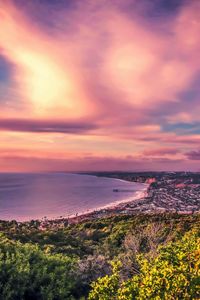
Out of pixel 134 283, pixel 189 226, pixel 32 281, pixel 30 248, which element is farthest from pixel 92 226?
pixel 134 283

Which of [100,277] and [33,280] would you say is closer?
[33,280]

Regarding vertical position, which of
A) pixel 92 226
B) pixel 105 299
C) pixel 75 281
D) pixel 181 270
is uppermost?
pixel 181 270

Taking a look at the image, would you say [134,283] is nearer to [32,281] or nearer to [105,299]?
[105,299]

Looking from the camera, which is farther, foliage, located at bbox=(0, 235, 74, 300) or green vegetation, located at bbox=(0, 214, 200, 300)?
foliage, located at bbox=(0, 235, 74, 300)

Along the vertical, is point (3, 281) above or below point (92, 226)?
above

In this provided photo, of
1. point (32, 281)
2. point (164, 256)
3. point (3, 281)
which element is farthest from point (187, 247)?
point (3, 281)

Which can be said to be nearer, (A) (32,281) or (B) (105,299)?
(B) (105,299)

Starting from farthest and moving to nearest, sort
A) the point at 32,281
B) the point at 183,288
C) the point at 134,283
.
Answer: the point at 32,281, the point at 134,283, the point at 183,288

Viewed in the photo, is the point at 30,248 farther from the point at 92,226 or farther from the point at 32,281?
the point at 92,226

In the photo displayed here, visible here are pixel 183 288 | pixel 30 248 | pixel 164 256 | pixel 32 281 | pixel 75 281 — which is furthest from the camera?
pixel 30 248

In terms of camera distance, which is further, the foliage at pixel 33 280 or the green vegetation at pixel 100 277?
the foliage at pixel 33 280
